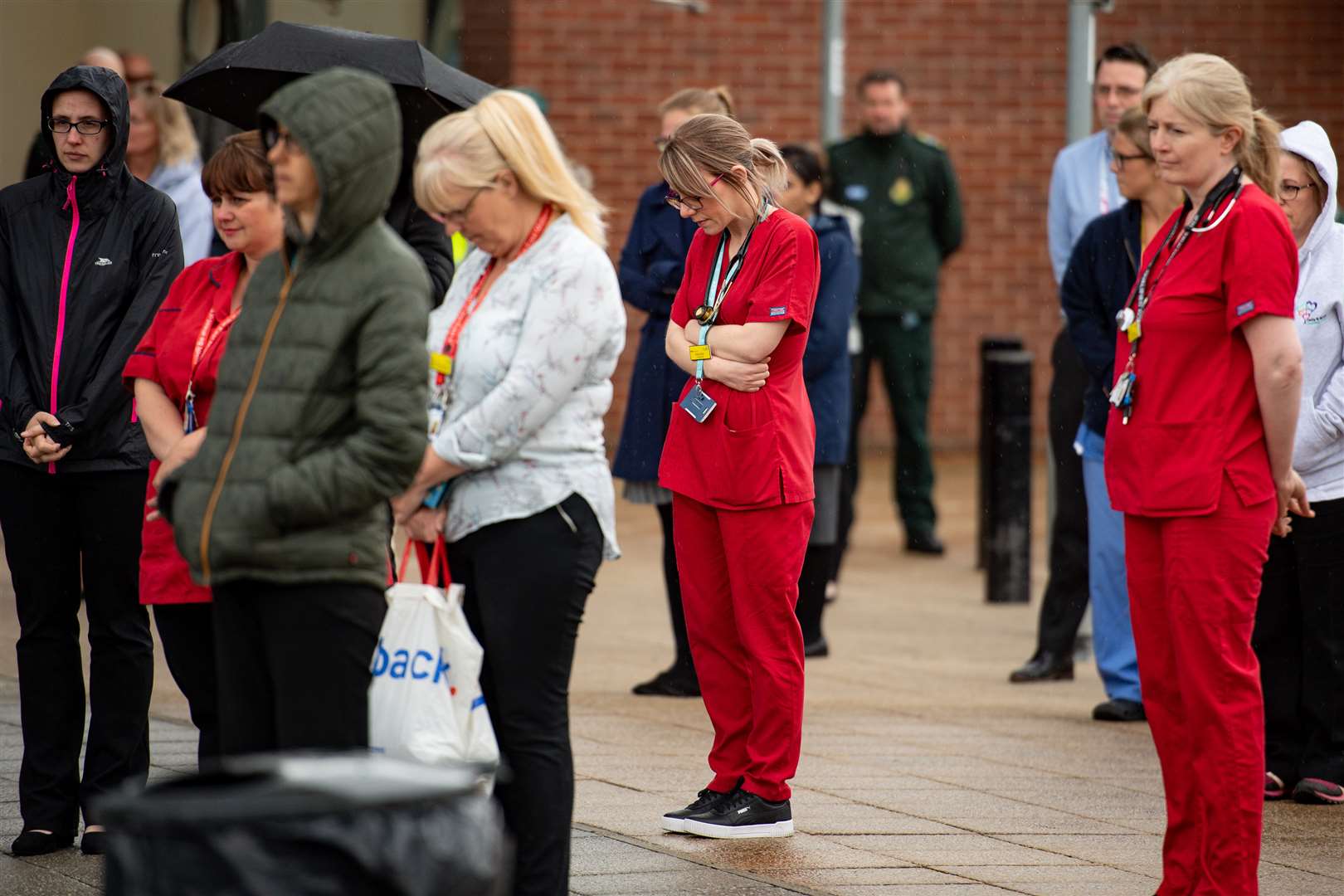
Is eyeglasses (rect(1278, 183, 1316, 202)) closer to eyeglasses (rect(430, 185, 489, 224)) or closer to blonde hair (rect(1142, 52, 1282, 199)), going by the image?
blonde hair (rect(1142, 52, 1282, 199))

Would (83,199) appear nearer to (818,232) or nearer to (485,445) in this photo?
(485,445)

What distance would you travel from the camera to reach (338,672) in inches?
158

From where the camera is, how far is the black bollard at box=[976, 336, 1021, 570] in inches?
433

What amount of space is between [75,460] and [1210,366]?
291 cm

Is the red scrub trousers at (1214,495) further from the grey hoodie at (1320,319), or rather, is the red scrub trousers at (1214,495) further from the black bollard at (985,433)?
the black bollard at (985,433)

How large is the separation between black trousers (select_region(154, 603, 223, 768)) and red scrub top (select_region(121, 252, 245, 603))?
0.10 metres

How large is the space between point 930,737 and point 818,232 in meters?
2.10

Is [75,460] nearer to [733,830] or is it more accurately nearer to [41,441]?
[41,441]

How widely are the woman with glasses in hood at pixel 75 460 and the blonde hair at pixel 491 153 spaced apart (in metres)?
1.46

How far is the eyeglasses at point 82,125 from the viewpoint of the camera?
17.9ft

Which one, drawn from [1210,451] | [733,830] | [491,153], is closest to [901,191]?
[733,830]

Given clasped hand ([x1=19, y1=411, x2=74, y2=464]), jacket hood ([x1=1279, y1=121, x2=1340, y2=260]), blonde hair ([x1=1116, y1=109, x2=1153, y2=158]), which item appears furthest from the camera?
blonde hair ([x1=1116, y1=109, x2=1153, y2=158])

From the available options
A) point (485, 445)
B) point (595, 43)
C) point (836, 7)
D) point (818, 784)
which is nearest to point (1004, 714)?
point (818, 784)

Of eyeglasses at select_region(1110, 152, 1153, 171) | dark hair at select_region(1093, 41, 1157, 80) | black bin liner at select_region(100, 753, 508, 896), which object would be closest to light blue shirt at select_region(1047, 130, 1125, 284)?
dark hair at select_region(1093, 41, 1157, 80)
